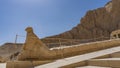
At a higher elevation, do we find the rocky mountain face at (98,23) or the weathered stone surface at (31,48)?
the rocky mountain face at (98,23)

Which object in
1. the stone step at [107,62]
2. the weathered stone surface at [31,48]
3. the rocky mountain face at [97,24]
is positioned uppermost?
the rocky mountain face at [97,24]

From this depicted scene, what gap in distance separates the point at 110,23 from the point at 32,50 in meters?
46.8

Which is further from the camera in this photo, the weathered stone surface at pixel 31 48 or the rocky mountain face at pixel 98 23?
the rocky mountain face at pixel 98 23

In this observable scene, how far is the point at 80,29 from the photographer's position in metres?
57.1

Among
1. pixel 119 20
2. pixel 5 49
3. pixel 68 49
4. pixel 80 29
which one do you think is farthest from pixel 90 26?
pixel 68 49

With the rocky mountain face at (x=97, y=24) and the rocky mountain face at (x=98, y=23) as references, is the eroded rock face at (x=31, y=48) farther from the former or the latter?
the rocky mountain face at (x=98, y=23)

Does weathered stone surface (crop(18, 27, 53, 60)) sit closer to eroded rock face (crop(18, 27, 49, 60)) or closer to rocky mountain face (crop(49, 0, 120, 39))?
eroded rock face (crop(18, 27, 49, 60))

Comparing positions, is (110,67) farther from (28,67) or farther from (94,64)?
(28,67)

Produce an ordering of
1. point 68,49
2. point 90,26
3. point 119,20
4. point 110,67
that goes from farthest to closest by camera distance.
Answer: point 90,26 → point 119,20 → point 68,49 → point 110,67

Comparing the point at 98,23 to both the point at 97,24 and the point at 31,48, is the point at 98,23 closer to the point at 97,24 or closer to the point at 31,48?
the point at 97,24

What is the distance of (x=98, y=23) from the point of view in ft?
182

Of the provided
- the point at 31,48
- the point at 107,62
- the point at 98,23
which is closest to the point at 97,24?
the point at 98,23

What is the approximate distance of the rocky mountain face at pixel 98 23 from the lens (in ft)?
168

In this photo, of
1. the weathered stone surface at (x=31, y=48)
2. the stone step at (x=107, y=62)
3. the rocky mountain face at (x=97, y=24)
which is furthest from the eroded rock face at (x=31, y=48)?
the rocky mountain face at (x=97, y=24)
